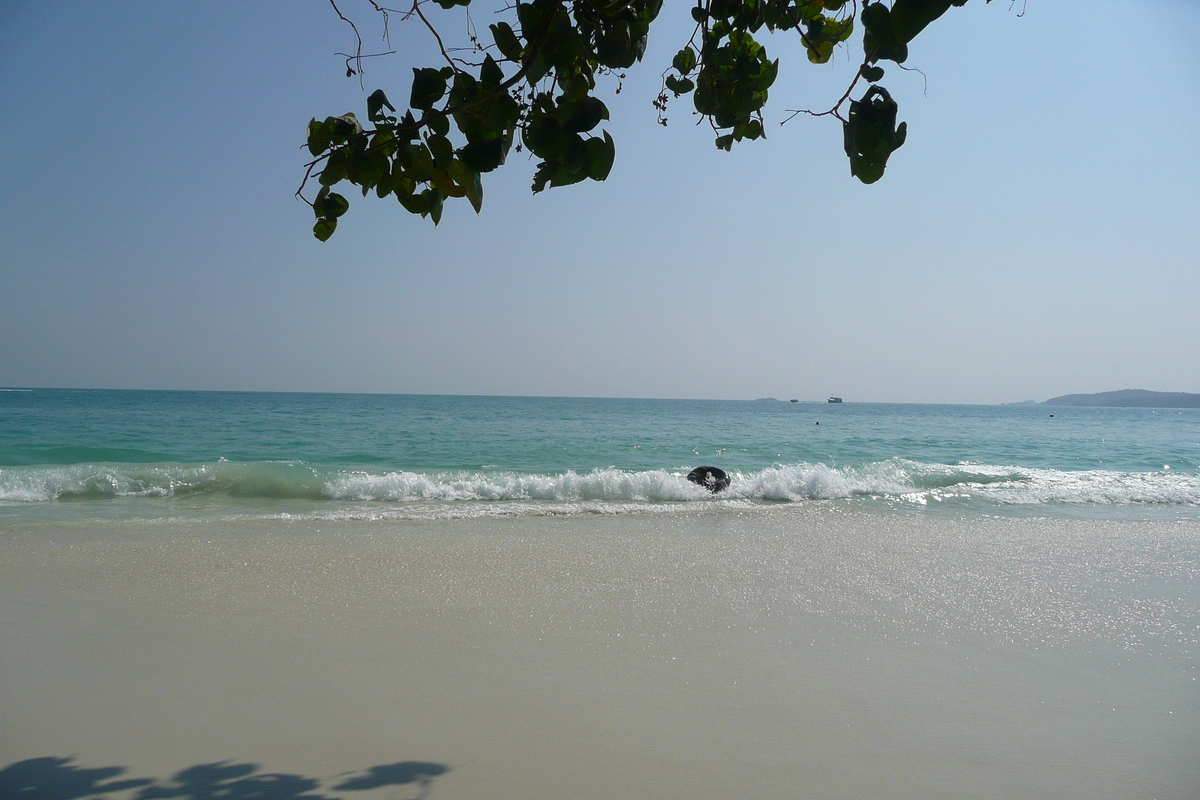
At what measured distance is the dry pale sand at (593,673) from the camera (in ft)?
8.59

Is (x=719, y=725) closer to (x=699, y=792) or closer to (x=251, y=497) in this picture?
(x=699, y=792)

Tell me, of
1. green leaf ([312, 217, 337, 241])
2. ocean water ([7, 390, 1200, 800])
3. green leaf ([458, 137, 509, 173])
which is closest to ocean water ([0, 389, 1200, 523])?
ocean water ([7, 390, 1200, 800])

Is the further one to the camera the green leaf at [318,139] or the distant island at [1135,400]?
the distant island at [1135,400]

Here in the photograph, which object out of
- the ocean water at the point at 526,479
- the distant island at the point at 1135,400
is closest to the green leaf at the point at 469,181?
the ocean water at the point at 526,479

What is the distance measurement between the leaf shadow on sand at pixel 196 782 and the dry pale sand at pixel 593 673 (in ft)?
0.04

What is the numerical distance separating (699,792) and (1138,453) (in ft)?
82.6

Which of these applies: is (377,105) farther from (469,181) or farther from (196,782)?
(196,782)

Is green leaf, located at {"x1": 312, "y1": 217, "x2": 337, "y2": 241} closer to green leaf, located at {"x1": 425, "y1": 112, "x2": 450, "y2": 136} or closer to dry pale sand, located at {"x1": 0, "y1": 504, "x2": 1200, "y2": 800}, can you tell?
green leaf, located at {"x1": 425, "y1": 112, "x2": 450, "y2": 136}

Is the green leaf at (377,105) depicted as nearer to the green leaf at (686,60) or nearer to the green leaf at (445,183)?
the green leaf at (445,183)

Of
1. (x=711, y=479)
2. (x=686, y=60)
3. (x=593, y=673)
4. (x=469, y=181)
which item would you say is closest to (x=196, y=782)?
(x=593, y=673)

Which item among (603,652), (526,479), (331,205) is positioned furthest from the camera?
(526,479)

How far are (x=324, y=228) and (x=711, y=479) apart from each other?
10200 millimetres

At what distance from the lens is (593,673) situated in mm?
3543

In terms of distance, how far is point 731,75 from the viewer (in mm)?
2301
